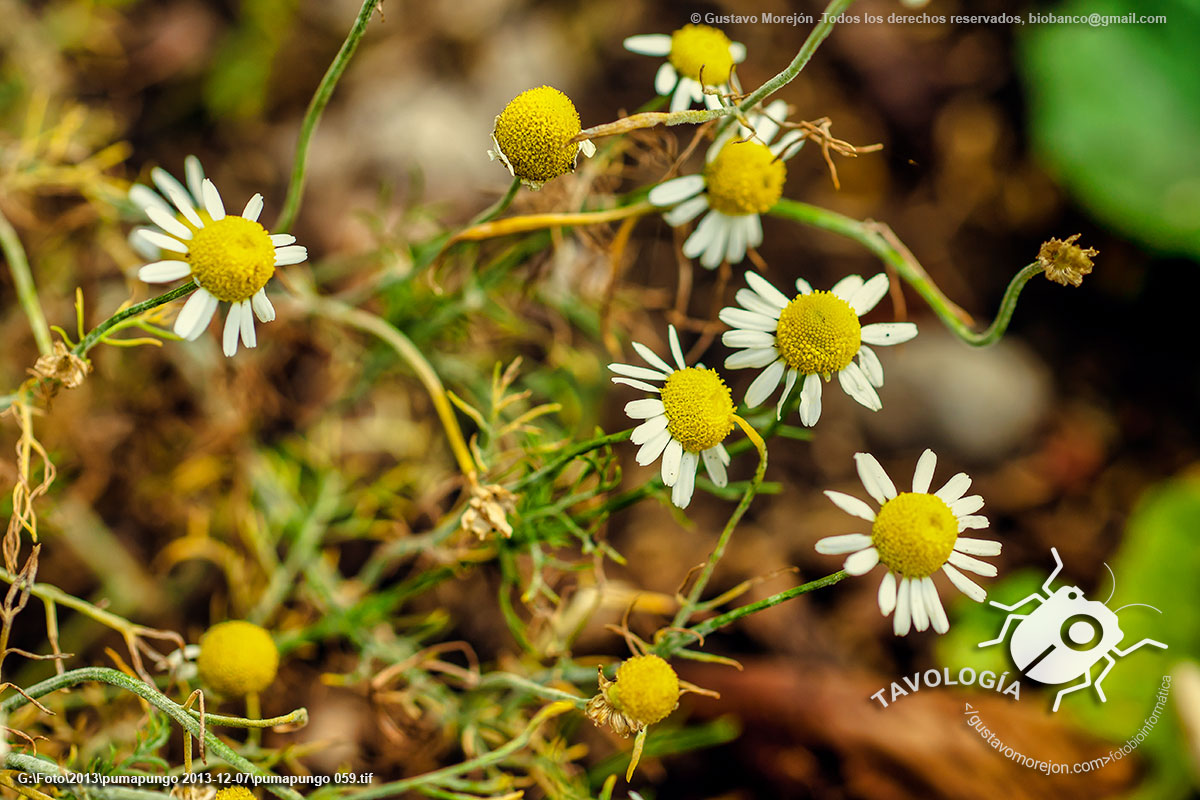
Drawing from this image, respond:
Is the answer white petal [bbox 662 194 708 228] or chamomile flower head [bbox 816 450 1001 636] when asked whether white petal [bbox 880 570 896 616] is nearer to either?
chamomile flower head [bbox 816 450 1001 636]

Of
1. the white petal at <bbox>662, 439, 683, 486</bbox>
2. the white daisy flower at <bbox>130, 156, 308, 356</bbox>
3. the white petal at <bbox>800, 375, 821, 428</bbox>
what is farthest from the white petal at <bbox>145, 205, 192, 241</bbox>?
the white petal at <bbox>800, 375, 821, 428</bbox>

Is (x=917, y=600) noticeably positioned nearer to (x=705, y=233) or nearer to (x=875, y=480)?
(x=875, y=480)

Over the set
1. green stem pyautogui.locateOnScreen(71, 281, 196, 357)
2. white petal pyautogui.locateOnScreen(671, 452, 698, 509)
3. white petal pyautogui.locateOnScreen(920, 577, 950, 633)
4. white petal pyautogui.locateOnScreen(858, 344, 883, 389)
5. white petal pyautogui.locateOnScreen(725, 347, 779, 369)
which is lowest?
white petal pyautogui.locateOnScreen(920, 577, 950, 633)

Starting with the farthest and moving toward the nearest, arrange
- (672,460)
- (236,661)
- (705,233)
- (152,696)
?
(705,233) → (236,661) → (672,460) → (152,696)

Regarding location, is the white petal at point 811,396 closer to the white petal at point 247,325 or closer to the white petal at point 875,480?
the white petal at point 875,480

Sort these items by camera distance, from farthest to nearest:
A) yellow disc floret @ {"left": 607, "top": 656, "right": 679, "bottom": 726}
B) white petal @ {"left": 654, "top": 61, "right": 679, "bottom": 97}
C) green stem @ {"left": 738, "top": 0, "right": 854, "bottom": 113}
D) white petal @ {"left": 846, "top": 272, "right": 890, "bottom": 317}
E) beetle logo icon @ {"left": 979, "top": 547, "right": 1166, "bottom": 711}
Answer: beetle logo icon @ {"left": 979, "top": 547, "right": 1166, "bottom": 711}
white petal @ {"left": 654, "top": 61, "right": 679, "bottom": 97}
white petal @ {"left": 846, "top": 272, "right": 890, "bottom": 317}
yellow disc floret @ {"left": 607, "top": 656, "right": 679, "bottom": 726}
green stem @ {"left": 738, "top": 0, "right": 854, "bottom": 113}

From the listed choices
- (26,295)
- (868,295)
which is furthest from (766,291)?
(26,295)

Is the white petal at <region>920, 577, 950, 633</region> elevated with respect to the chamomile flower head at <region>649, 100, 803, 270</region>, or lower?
lower

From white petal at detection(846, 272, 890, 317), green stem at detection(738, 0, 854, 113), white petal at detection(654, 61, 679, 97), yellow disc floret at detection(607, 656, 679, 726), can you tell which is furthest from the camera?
white petal at detection(654, 61, 679, 97)
